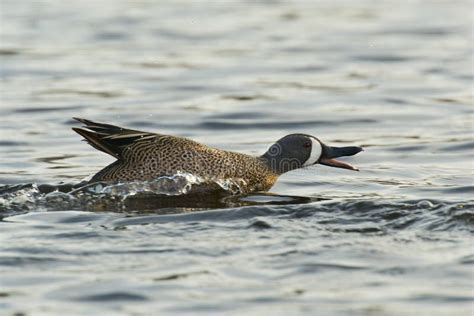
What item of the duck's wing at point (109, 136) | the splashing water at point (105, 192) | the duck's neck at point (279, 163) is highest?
the duck's wing at point (109, 136)

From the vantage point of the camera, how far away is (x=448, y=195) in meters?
9.12

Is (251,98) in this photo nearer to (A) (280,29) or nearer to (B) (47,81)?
(B) (47,81)

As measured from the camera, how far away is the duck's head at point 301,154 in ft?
31.3

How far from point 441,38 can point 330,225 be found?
35.9 feet

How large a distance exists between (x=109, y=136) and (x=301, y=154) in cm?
160

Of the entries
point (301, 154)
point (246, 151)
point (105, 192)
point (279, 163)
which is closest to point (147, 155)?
point (105, 192)

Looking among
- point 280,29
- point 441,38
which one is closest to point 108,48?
point 280,29

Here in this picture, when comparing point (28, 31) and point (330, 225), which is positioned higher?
point (28, 31)

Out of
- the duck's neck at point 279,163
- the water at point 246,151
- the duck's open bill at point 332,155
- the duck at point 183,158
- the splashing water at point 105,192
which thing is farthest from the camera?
the duck's neck at point 279,163

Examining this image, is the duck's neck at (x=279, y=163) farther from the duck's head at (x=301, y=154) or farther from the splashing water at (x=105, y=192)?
the splashing water at (x=105, y=192)

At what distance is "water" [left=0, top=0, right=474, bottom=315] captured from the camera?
646cm

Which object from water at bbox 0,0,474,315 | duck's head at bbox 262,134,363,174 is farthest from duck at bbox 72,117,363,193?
water at bbox 0,0,474,315

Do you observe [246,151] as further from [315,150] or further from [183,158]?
[183,158]

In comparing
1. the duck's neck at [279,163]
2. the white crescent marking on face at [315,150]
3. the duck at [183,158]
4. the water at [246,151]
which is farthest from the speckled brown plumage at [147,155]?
the white crescent marking on face at [315,150]
